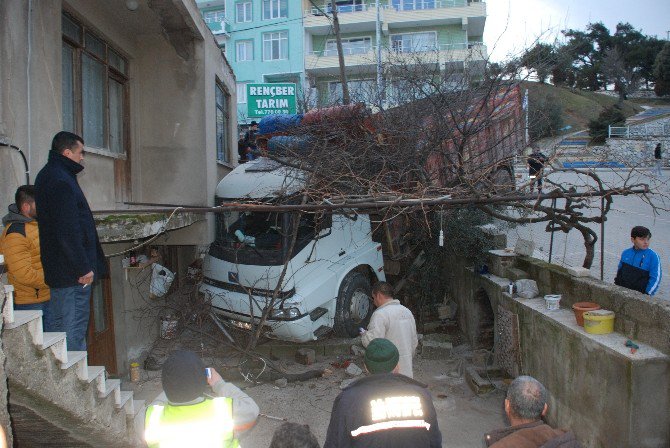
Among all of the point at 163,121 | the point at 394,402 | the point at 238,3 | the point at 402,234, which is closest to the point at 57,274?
the point at 394,402

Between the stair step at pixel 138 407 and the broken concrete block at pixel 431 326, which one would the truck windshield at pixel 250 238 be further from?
the broken concrete block at pixel 431 326

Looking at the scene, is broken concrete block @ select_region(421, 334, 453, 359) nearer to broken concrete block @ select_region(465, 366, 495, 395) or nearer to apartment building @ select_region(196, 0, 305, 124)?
broken concrete block @ select_region(465, 366, 495, 395)

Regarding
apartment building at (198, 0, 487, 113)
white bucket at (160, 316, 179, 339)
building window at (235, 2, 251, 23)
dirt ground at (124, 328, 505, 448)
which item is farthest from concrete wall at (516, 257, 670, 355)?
building window at (235, 2, 251, 23)

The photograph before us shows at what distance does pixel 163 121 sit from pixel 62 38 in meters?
2.51

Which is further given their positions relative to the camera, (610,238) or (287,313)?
(610,238)

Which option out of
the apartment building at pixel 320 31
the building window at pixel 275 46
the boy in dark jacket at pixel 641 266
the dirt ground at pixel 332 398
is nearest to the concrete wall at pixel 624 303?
the boy in dark jacket at pixel 641 266

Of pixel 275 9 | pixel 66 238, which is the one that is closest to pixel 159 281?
pixel 66 238

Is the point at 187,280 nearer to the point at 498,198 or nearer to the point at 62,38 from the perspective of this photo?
the point at 62,38

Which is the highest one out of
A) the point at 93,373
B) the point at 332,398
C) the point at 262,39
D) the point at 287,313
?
Result: the point at 262,39

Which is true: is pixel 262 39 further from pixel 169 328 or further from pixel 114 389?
pixel 114 389

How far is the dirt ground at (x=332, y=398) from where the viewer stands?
6.36 meters

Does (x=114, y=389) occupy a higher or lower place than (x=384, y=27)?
lower

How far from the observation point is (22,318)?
11.7 ft

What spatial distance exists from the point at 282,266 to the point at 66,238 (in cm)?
417
